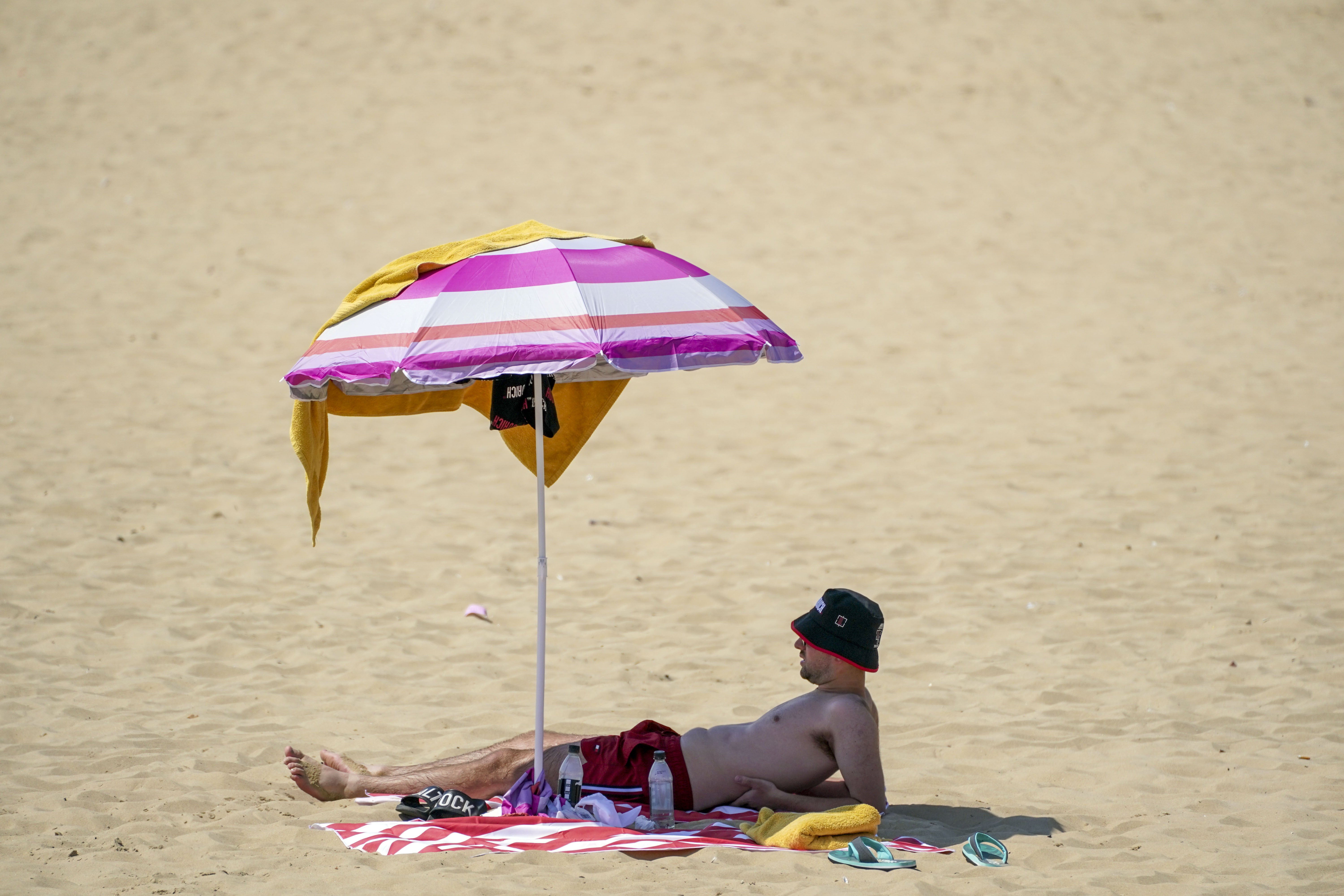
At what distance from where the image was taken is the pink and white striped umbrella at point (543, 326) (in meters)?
3.48

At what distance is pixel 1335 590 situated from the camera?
6461 millimetres

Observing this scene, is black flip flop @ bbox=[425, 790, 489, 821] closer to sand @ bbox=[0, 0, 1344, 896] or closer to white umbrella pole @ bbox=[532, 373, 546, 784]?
white umbrella pole @ bbox=[532, 373, 546, 784]

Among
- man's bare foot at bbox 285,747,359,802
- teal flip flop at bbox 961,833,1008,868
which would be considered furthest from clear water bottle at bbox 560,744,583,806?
teal flip flop at bbox 961,833,1008,868

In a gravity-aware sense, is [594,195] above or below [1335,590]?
above

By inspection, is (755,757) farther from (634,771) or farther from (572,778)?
(572,778)

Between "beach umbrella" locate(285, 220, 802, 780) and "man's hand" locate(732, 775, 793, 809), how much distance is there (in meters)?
Result: 0.68

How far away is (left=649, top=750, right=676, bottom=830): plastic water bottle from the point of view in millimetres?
4039

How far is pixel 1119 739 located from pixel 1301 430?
15.9 feet

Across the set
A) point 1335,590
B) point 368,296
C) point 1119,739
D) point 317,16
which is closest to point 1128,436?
point 1335,590

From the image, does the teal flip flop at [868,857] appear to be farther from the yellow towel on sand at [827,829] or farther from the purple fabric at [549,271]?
the purple fabric at [549,271]

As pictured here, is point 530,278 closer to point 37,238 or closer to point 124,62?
point 37,238

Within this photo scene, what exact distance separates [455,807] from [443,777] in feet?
0.52

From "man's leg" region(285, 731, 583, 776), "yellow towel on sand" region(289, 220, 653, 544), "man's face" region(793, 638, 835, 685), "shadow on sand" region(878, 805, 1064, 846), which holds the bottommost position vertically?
"shadow on sand" region(878, 805, 1064, 846)

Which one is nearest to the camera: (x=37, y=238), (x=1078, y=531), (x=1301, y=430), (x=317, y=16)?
(x=1078, y=531)
